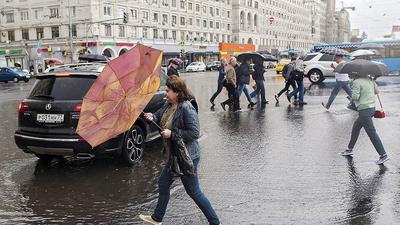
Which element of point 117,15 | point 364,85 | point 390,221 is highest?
point 117,15

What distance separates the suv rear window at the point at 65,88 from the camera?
697 centimetres

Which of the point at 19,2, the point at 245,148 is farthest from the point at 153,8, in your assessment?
the point at 245,148

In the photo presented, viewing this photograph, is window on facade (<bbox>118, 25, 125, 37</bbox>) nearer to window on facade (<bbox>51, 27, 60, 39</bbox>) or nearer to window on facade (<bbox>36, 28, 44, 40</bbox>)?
window on facade (<bbox>51, 27, 60, 39</bbox>)

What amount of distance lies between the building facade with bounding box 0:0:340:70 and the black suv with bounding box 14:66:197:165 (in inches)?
1596

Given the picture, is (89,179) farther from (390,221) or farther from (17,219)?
(390,221)

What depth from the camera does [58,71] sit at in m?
7.39

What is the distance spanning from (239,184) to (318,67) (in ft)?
69.4

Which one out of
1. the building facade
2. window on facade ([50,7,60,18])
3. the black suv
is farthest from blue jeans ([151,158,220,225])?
window on facade ([50,7,60,18])

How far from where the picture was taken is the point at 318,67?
2620cm

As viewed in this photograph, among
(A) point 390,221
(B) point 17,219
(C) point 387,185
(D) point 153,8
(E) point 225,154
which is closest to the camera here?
(A) point 390,221

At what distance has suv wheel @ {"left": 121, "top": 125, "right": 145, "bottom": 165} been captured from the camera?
287 inches

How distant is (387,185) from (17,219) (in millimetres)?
4672

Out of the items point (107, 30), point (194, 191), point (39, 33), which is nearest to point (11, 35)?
point (39, 33)

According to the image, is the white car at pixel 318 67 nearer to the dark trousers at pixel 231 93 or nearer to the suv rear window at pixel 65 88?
the dark trousers at pixel 231 93
